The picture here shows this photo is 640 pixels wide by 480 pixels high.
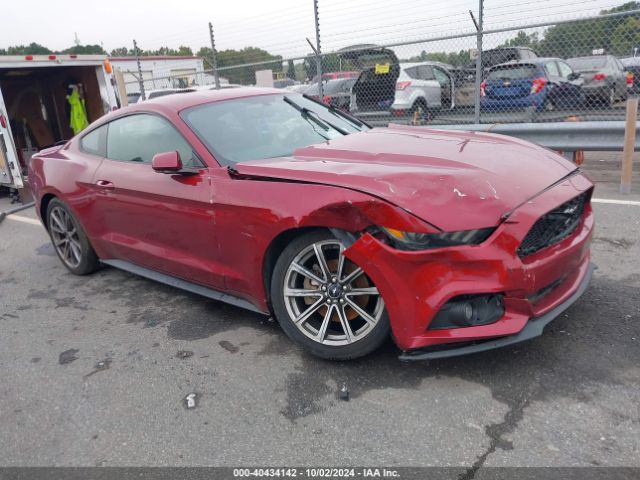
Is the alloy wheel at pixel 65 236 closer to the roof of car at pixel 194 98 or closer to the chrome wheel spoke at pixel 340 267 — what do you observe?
the roof of car at pixel 194 98

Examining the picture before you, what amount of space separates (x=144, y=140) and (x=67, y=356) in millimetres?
1635

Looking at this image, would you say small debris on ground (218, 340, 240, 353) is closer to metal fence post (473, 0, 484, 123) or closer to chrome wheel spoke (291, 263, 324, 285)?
chrome wheel spoke (291, 263, 324, 285)

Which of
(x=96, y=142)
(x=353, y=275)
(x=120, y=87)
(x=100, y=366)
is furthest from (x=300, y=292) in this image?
(x=120, y=87)

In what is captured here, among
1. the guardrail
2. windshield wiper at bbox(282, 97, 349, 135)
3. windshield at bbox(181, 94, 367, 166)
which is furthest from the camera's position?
the guardrail

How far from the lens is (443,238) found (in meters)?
2.52

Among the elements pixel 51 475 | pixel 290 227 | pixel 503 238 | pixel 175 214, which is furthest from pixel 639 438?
pixel 175 214

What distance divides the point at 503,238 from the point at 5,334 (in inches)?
136

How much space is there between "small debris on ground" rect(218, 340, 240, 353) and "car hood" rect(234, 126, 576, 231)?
42.1 inches

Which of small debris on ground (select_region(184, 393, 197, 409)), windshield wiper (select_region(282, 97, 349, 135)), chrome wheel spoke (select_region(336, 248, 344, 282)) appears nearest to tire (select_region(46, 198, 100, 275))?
windshield wiper (select_region(282, 97, 349, 135))

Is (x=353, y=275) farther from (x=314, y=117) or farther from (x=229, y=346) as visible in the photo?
(x=314, y=117)

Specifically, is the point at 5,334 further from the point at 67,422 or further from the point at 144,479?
the point at 144,479

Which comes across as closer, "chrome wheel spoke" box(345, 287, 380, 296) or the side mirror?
"chrome wheel spoke" box(345, 287, 380, 296)

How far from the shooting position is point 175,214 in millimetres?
3621

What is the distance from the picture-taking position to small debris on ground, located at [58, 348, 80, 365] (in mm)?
3402
